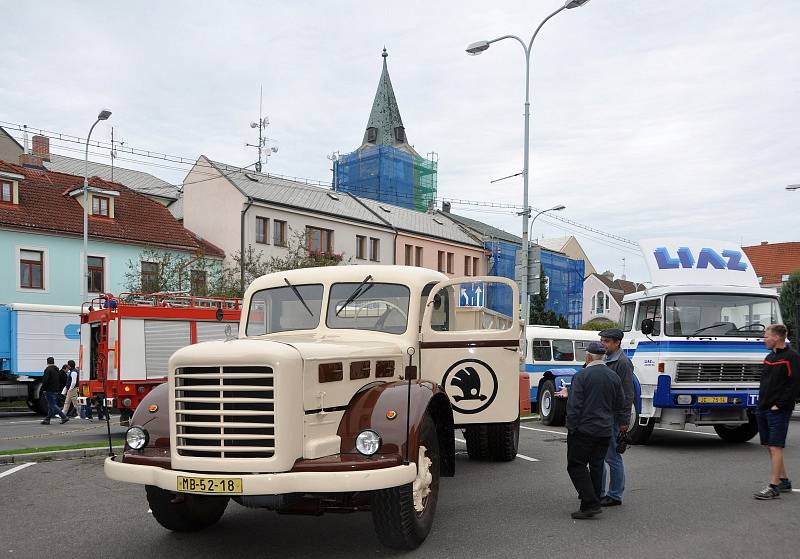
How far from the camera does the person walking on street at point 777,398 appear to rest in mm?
7594

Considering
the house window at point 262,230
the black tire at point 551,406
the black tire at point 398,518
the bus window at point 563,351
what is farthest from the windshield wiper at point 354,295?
the house window at point 262,230

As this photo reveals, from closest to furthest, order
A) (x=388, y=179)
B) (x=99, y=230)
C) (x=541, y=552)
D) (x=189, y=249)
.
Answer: (x=541, y=552) → (x=99, y=230) → (x=189, y=249) → (x=388, y=179)

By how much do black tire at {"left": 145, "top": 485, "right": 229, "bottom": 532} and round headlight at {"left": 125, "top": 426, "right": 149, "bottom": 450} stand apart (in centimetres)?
46

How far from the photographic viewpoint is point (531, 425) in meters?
15.8

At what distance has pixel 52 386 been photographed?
58.0ft

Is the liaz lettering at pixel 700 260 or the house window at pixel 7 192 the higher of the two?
the house window at pixel 7 192

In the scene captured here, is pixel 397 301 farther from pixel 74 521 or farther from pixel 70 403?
pixel 70 403

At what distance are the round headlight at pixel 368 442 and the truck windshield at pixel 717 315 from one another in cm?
729

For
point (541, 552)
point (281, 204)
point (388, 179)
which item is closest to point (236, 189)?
point (281, 204)

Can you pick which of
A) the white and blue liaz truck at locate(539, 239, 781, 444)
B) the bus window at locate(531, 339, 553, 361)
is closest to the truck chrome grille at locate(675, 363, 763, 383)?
the white and blue liaz truck at locate(539, 239, 781, 444)

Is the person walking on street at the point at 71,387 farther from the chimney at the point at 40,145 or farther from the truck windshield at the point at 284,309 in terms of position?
the chimney at the point at 40,145

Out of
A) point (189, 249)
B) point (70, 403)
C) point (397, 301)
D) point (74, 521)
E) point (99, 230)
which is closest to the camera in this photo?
point (74, 521)

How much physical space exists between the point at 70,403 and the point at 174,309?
5235 mm

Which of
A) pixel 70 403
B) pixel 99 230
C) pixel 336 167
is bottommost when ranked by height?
pixel 70 403
